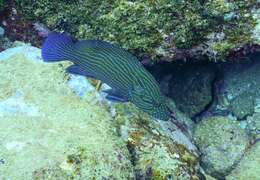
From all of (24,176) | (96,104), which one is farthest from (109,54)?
(24,176)

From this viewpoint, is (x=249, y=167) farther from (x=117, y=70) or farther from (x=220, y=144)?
(x=117, y=70)

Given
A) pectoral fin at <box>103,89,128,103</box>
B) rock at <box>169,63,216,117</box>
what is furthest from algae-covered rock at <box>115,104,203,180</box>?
rock at <box>169,63,216,117</box>

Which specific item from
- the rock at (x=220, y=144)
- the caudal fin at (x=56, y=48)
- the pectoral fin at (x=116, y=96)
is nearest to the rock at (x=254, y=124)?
the rock at (x=220, y=144)

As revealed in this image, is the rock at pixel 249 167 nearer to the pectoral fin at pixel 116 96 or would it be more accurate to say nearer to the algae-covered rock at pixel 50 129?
the algae-covered rock at pixel 50 129

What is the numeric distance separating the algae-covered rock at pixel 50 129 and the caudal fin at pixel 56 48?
1.72ft

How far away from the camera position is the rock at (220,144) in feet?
15.6

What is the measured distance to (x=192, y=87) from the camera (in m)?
5.23

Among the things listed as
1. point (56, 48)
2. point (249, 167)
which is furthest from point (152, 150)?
point (249, 167)

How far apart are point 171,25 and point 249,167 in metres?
1.92

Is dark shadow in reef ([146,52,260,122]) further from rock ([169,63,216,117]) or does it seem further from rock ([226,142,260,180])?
rock ([226,142,260,180])

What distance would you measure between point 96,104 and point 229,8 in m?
1.73

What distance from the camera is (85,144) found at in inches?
130

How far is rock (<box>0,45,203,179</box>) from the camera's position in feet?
10.2

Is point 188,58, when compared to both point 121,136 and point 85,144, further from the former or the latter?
point 85,144
